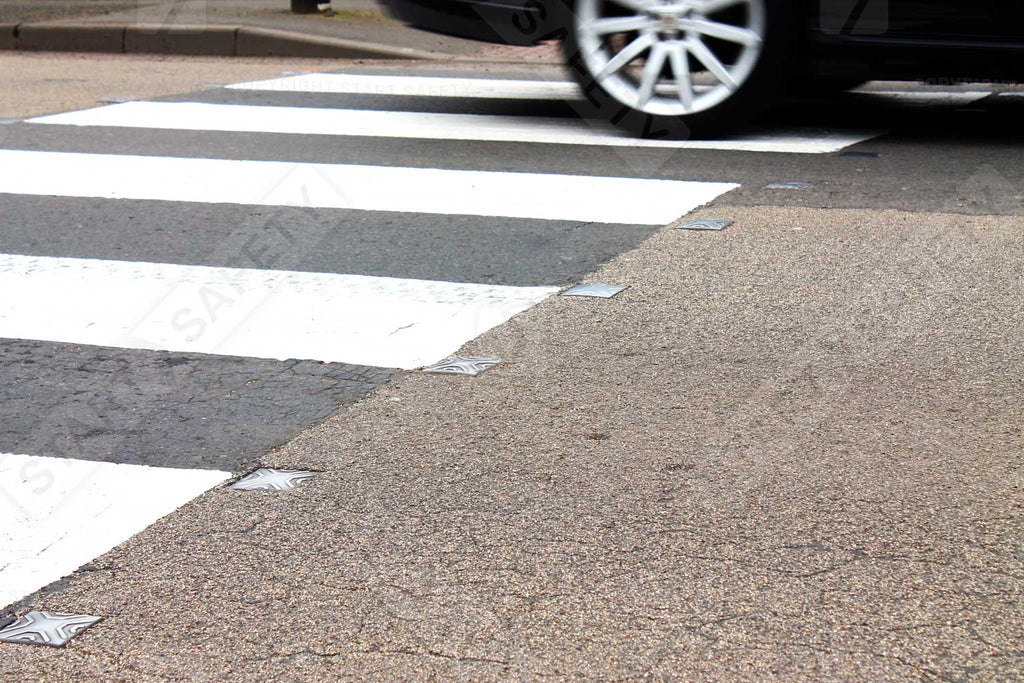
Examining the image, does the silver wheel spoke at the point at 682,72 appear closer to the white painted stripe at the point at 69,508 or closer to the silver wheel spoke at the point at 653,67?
the silver wheel spoke at the point at 653,67

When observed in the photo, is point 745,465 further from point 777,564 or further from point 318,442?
point 318,442

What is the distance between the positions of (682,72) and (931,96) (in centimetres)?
222

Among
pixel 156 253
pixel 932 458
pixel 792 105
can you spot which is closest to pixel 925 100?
pixel 792 105

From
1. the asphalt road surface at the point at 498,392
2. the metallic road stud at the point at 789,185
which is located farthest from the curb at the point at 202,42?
the metallic road stud at the point at 789,185

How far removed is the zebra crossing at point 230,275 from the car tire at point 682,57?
18 cm

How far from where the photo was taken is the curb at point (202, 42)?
10672 millimetres

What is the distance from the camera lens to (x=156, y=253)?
16.2 feet

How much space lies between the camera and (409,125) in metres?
7.35

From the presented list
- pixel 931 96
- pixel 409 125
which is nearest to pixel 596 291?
pixel 409 125

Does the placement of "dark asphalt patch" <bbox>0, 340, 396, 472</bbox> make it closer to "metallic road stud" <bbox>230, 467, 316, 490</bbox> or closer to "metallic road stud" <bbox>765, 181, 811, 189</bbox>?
"metallic road stud" <bbox>230, 467, 316, 490</bbox>

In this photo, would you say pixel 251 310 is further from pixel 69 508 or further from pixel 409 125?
pixel 409 125

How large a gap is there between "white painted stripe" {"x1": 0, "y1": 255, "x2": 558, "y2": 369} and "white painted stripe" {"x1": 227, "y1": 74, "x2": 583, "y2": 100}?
4.07 metres

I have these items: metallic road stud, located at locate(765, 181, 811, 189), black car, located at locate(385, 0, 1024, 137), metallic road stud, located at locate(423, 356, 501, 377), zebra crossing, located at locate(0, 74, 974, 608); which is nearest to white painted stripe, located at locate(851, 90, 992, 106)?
zebra crossing, located at locate(0, 74, 974, 608)

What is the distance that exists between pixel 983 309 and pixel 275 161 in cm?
348
